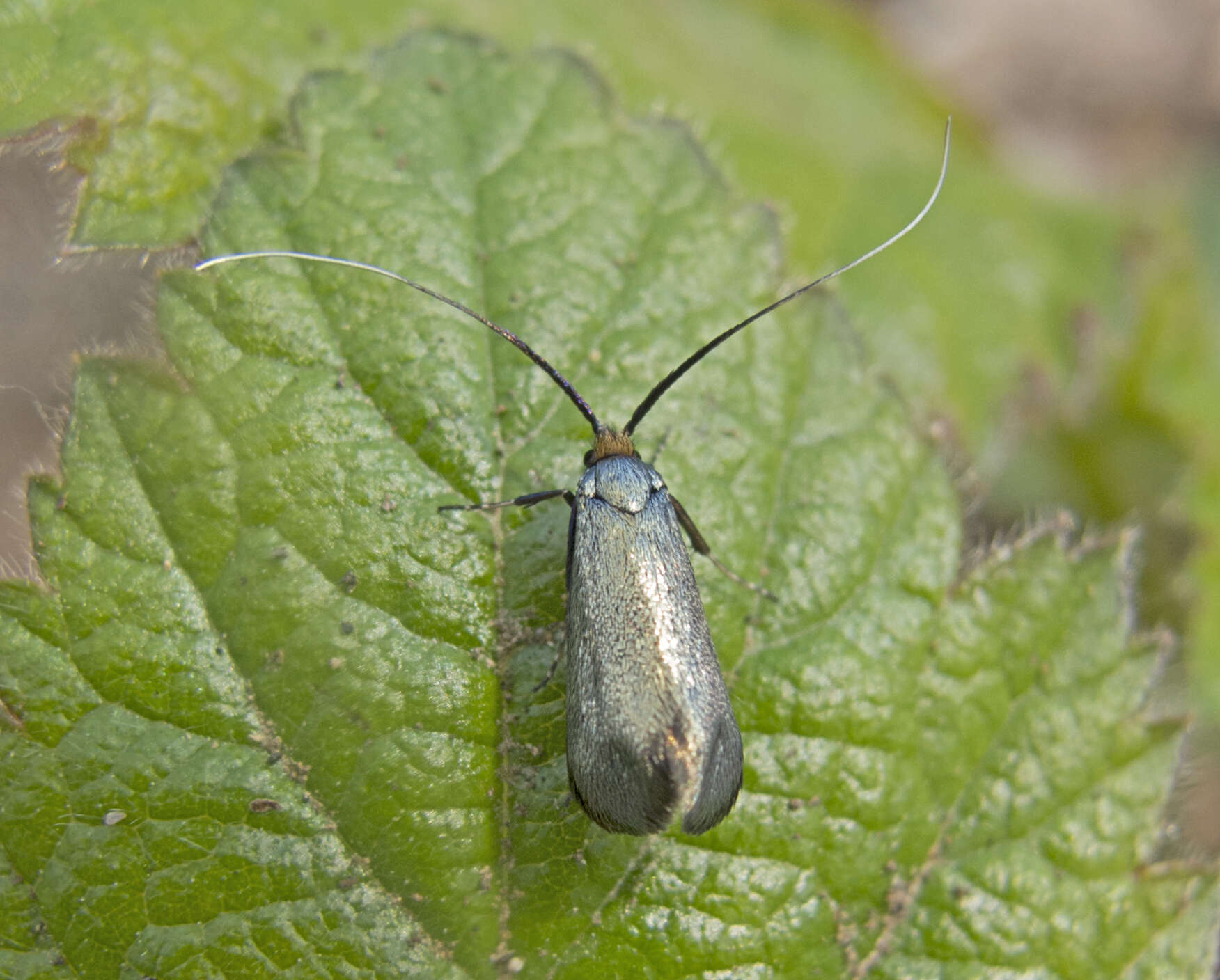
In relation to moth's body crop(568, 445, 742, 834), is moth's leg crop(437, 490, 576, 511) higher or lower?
higher

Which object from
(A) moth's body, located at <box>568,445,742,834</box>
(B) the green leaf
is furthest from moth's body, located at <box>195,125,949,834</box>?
(B) the green leaf

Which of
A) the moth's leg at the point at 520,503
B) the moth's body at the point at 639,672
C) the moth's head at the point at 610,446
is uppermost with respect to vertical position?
the moth's head at the point at 610,446

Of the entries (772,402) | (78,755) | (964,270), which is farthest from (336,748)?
(964,270)

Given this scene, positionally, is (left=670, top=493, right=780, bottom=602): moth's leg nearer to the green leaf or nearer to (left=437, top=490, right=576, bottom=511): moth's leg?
the green leaf

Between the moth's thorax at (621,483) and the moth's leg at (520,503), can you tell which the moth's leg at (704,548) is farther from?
the moth's leg at (520,503)

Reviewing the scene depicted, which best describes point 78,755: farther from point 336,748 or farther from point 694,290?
point 694,290

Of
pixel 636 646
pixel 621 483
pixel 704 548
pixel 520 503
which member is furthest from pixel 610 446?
pixel 636 646

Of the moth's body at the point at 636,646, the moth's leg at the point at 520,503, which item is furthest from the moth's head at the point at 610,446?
the moth's leg at the point at 520,503

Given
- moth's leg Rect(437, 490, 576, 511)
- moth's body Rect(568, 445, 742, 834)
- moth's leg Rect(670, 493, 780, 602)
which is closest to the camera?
moth's body Rect(568, 445, 742, 834)
